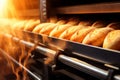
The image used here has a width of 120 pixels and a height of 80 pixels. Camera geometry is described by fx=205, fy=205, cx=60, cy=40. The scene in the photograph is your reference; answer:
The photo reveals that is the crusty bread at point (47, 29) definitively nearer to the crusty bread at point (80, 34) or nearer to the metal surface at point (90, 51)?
the metal surface at point (90, 51)

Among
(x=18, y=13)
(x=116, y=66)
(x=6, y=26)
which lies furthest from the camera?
(x=18, y=13)

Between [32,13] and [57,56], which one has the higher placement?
[32,13]

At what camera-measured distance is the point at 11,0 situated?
4258mm

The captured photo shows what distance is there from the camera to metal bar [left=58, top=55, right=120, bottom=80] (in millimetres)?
955

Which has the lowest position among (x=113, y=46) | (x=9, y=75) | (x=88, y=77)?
(x=9, y=75)

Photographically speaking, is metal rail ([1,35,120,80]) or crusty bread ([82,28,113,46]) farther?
crusty bread ([82,28,113,46])

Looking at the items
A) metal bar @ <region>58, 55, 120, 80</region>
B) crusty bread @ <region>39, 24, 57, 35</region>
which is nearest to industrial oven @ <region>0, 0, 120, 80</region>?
metal bar @ <region>58, 55, 120, 80</region>

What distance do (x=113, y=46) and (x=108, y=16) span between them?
74 centimetres

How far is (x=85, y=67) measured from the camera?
1073 mm

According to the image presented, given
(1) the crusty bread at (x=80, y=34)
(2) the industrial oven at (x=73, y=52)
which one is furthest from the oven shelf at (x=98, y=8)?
(1) the crusty bread at (x=80, y=34)

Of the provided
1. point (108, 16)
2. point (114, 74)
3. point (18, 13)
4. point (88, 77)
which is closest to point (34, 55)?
point (88, 77)

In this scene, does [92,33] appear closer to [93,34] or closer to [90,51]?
[93,34]

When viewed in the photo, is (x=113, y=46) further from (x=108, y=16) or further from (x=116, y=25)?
(x=108, y=16)

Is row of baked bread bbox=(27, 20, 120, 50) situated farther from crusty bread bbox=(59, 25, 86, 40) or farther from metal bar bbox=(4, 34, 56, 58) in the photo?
metal bar bbox=(4, 34, 56, 58)
